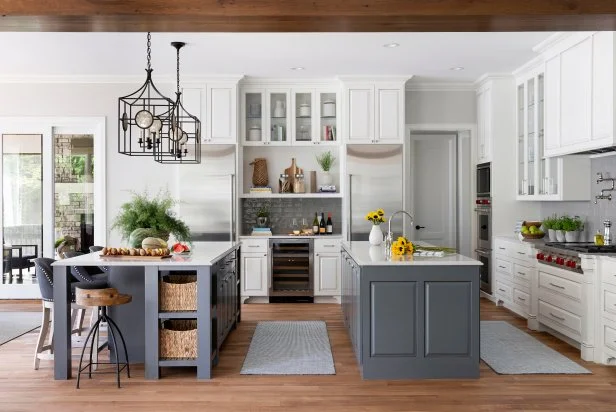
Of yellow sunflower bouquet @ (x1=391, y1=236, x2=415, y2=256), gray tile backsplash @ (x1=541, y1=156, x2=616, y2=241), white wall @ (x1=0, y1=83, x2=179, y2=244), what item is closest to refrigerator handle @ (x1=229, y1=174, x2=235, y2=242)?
white wall @ (x1=0, y1=83, x2=179, y2=244)

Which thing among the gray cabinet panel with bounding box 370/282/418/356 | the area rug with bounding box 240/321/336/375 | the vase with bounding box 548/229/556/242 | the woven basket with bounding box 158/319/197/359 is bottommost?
the area rug with bounding box 240/321/336/375

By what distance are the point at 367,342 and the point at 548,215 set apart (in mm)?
3885

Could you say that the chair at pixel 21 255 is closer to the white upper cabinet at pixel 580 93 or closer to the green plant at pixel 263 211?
the green plant at pixel 263 211

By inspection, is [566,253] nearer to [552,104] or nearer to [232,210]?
[552,104]

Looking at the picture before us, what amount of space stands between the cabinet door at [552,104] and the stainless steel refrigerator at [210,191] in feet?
12.5

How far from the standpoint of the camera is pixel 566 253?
498cm

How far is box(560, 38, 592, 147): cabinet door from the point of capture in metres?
4.98

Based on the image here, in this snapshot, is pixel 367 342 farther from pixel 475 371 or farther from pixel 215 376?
pixel 215 376

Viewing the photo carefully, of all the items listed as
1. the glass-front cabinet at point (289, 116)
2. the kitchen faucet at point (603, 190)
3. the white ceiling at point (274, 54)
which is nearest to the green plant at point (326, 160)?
the glass-front cabinet at point (289, 116)

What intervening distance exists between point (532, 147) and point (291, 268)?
3.40 metres

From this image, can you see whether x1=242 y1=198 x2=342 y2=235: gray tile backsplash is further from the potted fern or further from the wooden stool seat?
the wooden stool seat

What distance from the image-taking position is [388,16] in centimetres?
324

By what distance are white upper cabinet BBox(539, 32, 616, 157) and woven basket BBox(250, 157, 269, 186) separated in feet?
12.0

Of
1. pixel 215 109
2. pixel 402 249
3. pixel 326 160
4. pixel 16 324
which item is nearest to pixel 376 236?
pixel 402 249
